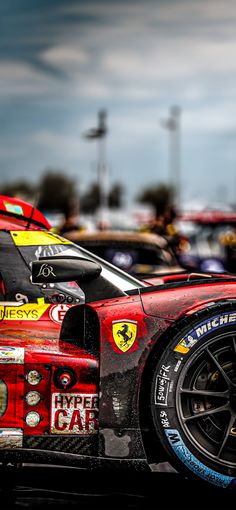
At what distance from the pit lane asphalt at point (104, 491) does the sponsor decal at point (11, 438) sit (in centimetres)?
30

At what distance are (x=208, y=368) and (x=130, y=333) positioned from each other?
0.42 metres

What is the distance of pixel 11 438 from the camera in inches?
135

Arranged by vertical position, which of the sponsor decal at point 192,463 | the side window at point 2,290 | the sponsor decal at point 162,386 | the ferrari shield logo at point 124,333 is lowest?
the sponsor decal at point 192,463

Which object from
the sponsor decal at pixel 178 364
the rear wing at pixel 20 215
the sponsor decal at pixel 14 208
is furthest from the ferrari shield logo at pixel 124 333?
the sponsor decal at pixel 14 208

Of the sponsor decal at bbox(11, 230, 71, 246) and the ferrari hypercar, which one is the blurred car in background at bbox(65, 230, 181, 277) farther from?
the ferrari hypercar

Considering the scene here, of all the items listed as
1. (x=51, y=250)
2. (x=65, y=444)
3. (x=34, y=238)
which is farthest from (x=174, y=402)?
(x=34, y=238)

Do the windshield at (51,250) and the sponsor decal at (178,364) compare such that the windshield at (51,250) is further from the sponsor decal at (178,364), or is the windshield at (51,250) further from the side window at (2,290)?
the sponsor decal at (178,364)

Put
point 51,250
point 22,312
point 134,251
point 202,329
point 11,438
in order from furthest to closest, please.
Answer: point 134,251 → point 51,250 → point 22,312 → point 202,329 → point 11,438

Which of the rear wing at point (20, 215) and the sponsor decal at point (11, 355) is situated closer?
the sponsor decal at point (11, 355)

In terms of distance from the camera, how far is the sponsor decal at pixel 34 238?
3995 mm

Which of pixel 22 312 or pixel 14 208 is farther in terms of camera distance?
pixel 14 208

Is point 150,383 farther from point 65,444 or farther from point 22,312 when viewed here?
point 22,312

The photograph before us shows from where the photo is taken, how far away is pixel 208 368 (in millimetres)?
3633

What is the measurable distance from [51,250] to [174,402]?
39.8 inches
